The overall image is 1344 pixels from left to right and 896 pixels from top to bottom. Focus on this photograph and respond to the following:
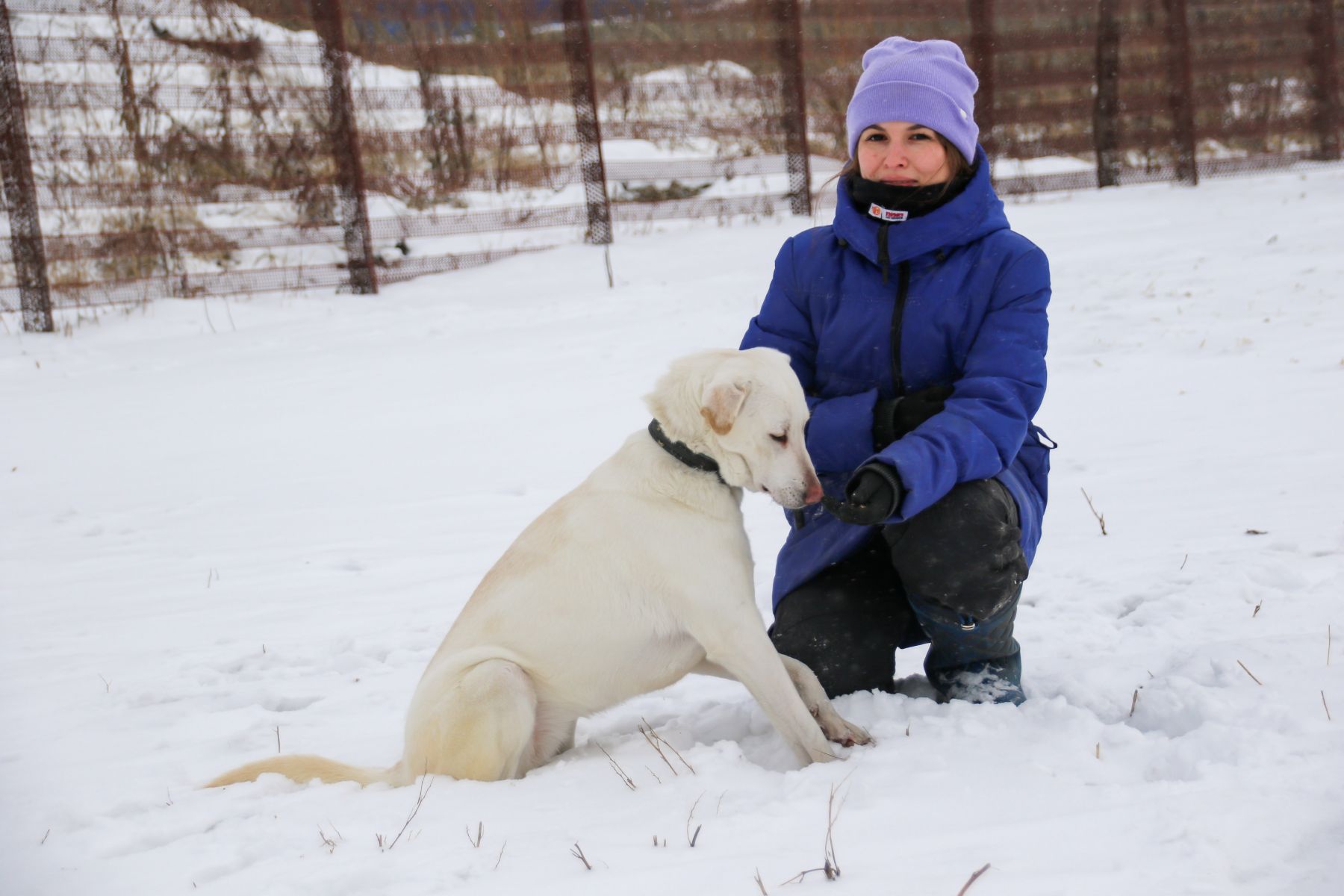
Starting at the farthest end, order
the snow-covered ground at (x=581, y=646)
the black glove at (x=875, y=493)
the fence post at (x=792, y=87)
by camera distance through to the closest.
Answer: the fence post at (x=792, y=87), the black glove at (x=875, y=493), the snow-covered ground at (x=581, y=646)

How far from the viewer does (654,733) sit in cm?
250

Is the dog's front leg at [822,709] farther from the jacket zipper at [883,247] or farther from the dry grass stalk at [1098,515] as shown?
the dry grass stalk at [1098,515]

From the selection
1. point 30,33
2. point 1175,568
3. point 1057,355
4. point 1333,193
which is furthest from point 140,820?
point 1333,193

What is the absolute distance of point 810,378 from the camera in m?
2.86

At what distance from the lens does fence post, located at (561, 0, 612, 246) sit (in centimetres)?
923

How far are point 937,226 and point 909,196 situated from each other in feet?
0.37

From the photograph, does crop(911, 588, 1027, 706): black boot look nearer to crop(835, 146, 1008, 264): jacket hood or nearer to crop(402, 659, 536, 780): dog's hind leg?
crop(835, 146, 1008, 264): jacket hood

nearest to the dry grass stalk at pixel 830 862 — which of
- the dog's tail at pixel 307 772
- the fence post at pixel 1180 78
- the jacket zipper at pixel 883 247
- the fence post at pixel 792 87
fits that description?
the dog's tail at pixel 307 772

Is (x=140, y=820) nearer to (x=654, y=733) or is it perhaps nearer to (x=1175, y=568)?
(x=654, y=733)

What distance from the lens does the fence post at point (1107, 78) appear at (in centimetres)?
1112

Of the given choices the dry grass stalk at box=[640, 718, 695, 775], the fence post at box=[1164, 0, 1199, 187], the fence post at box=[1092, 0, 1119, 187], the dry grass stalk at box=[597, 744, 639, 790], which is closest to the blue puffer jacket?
the dry grass stalk at box=[640, 718, 695, 775]

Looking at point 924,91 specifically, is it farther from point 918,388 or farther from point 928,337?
point 918,388

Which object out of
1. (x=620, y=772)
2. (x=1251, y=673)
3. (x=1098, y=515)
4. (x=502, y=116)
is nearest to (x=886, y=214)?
(x=1251, y=673)

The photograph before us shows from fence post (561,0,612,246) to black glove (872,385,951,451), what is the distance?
24.1 feet
